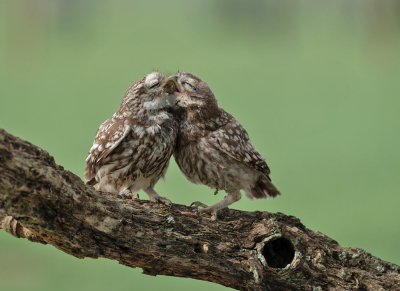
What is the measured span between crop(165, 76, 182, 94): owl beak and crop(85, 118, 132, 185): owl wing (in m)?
0.54

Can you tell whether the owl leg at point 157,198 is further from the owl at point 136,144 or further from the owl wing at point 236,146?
the owl wing at point 236,146

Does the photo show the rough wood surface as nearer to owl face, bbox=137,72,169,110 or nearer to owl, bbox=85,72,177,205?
owl, bbox=85,72,177,205

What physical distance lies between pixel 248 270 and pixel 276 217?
1.75 feet

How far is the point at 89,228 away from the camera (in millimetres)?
2508

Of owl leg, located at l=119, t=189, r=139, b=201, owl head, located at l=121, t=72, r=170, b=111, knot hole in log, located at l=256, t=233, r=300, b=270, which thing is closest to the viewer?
knot hole in log, located at l=256, t=233, r=300, b=270

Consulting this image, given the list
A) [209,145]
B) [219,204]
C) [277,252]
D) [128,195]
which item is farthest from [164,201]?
[277,252]

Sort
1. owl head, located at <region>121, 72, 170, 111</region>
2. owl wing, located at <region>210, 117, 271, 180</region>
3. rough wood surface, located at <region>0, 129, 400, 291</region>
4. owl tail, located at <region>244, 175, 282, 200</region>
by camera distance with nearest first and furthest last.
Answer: rough wood surface, located at <region>0, 129, 400, 291</region> → owl wing, located at <region>210, 117, 271, 180</region> → owl head, located at <region>121, 72, 170, 111</region> → owl tail, located at <region>244, 175, 282, 200</region>

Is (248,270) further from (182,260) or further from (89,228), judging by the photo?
(89,228)

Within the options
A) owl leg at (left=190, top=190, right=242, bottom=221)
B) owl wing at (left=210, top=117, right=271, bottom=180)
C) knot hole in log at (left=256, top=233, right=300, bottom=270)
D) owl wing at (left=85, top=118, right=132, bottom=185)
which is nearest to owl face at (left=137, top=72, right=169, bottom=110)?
owl wing at (left=85, top=118, right=132, bottom=185)

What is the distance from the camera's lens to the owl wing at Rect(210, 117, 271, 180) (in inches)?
135

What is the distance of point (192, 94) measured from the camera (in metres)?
3.55

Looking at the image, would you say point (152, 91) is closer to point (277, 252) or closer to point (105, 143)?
point (105, 143)

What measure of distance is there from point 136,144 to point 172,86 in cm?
67

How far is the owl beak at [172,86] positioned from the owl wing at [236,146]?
54 cm
